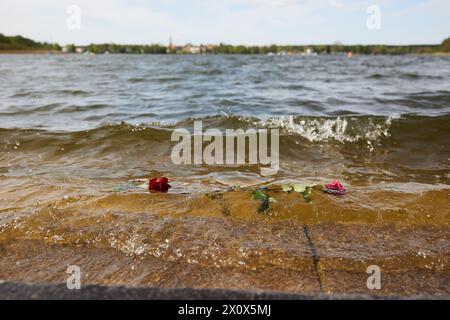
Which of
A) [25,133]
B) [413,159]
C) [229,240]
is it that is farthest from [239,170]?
[25,133]

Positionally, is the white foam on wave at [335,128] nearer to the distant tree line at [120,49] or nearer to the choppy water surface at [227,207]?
the choppy water surface at [227,207]

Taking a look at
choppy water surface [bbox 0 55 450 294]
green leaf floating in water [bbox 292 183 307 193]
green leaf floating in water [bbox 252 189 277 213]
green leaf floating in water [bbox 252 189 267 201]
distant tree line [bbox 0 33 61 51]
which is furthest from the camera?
distant tree line [bbox 0 33 61 51]

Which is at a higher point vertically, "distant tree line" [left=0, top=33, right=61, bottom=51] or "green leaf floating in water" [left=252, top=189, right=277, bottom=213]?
"distant tree line" [left=0, top=33, right=61, bottom=51]

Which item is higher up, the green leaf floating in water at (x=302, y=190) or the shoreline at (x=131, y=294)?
the shoreline at (x=131, y=294)

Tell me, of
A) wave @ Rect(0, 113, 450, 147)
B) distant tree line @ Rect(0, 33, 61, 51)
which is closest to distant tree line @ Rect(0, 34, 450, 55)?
distant tree line @ Rect(0, 33, 61, 51)

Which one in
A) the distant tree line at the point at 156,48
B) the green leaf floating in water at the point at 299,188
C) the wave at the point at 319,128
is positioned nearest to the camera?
the green leaf floating in water at the point at 299,188

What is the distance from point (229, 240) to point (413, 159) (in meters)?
4.89

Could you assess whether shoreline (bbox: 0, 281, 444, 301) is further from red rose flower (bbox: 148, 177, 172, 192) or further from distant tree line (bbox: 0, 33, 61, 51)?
distant tree line (bbox: 0, 33, 61, 51)

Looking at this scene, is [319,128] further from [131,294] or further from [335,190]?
[131,294]

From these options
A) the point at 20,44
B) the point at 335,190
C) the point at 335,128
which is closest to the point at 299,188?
the point at 335,190

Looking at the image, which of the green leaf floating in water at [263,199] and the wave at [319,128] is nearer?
the green leaf floating in water at [263,199]

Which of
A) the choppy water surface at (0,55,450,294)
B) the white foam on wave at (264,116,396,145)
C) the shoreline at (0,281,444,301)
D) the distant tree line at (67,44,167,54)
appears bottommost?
the choppy water surface at (0,55,450,294)

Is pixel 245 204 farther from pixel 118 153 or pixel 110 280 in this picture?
pixel 118 153

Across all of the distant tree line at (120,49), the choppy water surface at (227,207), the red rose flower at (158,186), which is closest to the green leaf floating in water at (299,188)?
the choppy water surface at (227,207)
